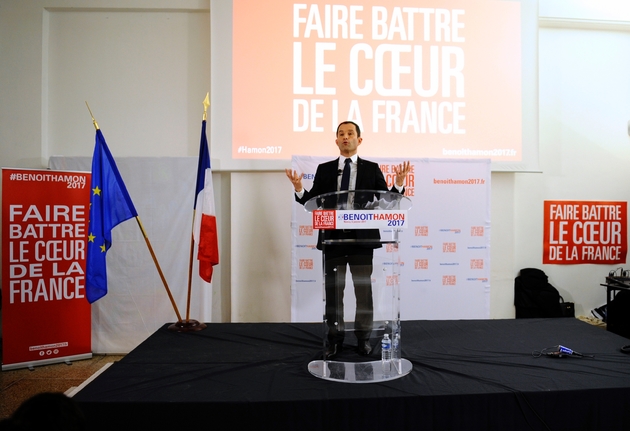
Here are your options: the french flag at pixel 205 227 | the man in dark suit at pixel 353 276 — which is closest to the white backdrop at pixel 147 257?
the french flag at pixel 205 227

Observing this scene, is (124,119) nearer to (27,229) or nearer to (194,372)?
(27,229)

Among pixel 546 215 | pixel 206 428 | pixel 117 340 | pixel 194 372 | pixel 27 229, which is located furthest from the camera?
pixel 546 215

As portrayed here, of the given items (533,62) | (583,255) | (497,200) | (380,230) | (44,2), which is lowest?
(583,255)

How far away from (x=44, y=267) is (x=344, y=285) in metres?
2.81

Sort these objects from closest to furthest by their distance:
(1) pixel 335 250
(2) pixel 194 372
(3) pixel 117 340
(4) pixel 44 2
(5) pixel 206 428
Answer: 1. (5) pixel 206 428
2. (2) pixel 194 372
3. (1) pixel 335 250
4. (3) pixel 117 340
5. (4) pixel 44 2

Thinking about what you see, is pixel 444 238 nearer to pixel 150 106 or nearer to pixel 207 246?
pixel 207 246

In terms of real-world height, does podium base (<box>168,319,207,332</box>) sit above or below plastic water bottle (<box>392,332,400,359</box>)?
below

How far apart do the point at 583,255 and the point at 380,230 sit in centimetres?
363

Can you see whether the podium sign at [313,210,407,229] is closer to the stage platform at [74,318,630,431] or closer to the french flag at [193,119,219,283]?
the stage platform at [74,318,630,431]

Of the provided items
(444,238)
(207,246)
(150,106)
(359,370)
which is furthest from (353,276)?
(150,106)

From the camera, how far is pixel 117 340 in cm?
392

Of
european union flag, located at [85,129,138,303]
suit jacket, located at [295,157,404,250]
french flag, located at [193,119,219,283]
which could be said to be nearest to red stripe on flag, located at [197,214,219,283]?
french flag, located at [193,119,219,283]

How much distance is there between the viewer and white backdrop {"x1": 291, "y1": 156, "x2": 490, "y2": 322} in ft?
13.1

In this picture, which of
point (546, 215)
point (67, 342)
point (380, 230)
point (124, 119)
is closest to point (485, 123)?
point (546, 215)
